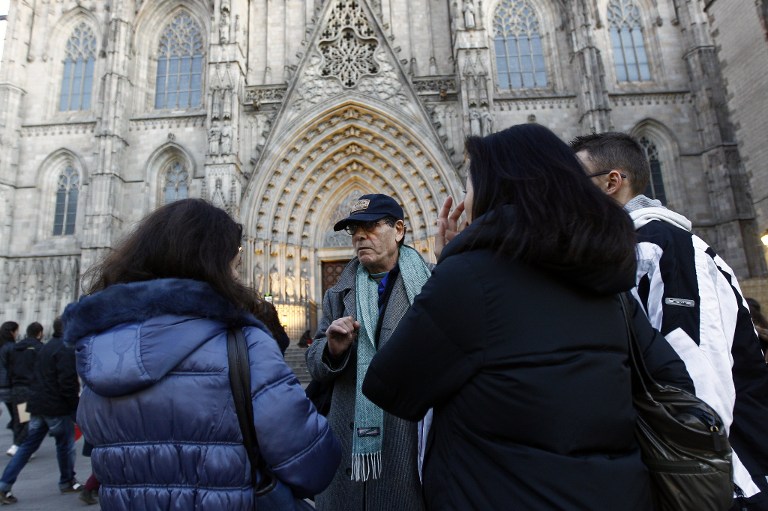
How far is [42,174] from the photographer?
18344 millimetres

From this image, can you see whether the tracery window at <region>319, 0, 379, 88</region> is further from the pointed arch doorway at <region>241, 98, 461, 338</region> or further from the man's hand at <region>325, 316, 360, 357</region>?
the man's hand at <region>325, 316, 360, 357</region>

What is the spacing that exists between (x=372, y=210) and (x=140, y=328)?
4.90 ft

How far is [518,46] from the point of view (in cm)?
1897

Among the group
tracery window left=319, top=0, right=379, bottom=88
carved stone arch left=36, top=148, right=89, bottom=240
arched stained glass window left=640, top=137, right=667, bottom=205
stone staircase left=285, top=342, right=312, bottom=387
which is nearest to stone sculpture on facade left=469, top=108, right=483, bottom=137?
tracery window left=319, top=0, right=379, bottom=88

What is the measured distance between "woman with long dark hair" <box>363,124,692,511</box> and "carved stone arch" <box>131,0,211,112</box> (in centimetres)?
1970

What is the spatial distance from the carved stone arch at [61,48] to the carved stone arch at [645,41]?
2028 cm

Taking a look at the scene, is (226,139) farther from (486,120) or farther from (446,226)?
(446,226)

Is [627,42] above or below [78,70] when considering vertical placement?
below

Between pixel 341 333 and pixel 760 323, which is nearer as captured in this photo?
pixel 341 333

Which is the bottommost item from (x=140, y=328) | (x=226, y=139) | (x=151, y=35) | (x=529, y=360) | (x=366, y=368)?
(x=366, y=368)

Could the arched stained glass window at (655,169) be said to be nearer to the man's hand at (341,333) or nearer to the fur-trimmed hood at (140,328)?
the man's hand at (341,333)

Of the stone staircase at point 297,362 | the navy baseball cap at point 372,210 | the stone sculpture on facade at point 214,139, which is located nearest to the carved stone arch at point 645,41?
the stone sculpture on facade at point 214,139

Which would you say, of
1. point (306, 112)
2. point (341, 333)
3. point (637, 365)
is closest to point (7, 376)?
point (341, 333)

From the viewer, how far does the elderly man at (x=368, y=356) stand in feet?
7.53
